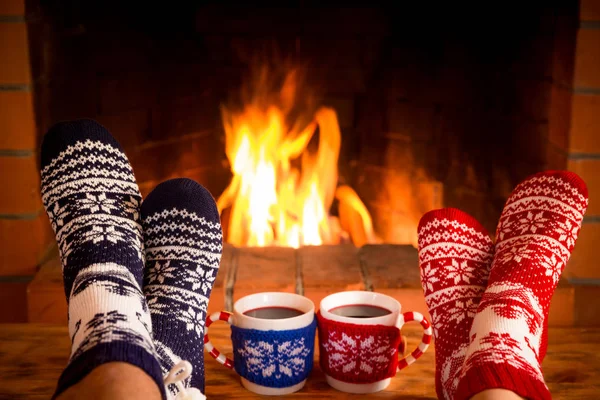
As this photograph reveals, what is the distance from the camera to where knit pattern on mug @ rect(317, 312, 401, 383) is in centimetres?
100

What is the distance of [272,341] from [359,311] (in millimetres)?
138

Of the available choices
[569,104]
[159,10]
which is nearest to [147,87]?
[159,10]

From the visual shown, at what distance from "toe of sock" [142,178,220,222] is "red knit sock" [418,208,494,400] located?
337 millimetres

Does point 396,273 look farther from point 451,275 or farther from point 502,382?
point 502,382

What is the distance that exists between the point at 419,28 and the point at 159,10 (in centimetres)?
59

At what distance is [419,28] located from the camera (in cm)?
176

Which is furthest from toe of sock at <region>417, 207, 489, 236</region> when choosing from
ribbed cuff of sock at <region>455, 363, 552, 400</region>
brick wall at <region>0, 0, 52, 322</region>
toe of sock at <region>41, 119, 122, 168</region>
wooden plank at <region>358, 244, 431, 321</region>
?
brick wall at <region>0, 0, 52, 322</region>

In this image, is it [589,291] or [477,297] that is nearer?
[477,297]

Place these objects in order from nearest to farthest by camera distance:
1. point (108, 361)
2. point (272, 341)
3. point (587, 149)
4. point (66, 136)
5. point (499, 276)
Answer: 1. point (108, 361)
2. point (272, 341)
3. point (499, 276)
4. point (66, 136)
5. point (587, 149)

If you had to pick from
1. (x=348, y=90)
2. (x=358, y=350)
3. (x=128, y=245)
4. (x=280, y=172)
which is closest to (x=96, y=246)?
(x=128, y=245)

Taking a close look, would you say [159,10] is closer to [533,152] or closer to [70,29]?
[70,29]

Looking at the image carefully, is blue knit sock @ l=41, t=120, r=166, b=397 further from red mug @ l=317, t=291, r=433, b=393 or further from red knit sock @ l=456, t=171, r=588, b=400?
red knit sock @ l=456, t=171, r=588, b=400

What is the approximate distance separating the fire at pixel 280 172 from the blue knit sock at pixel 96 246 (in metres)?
0.54

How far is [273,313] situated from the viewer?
1069mm
